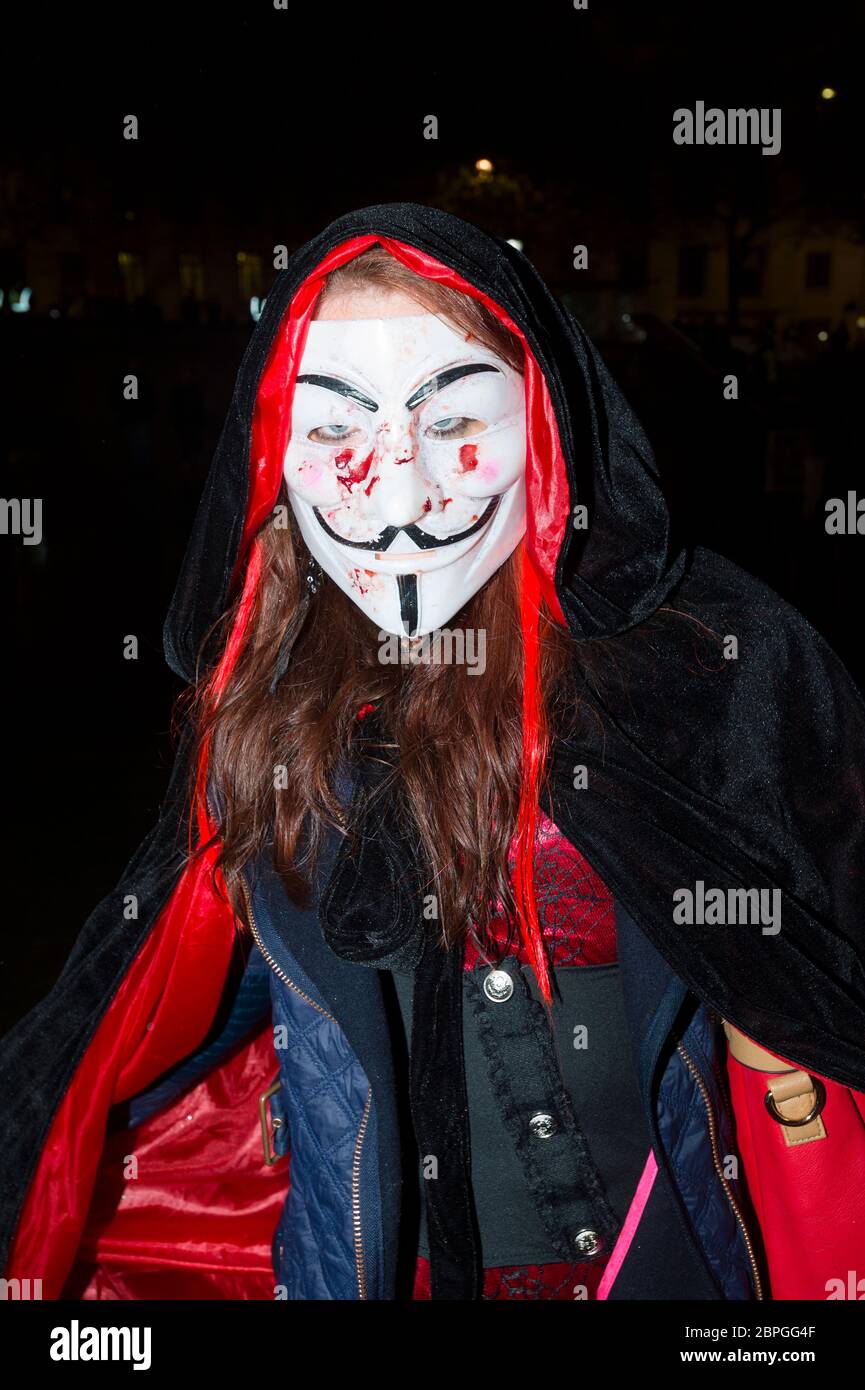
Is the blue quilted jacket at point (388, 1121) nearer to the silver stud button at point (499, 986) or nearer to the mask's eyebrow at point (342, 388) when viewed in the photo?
the silver stud button at point (499, 986)

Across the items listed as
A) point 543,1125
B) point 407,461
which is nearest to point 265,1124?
point 543,1125

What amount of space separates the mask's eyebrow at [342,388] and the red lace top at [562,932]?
1.78ft

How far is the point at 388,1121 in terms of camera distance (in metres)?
1.41

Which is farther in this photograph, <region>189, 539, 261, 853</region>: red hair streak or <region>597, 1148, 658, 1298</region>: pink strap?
<region>189, 539, 261, 853</region>: red hair streak

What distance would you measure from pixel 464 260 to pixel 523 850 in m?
0.69

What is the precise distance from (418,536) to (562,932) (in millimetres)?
517

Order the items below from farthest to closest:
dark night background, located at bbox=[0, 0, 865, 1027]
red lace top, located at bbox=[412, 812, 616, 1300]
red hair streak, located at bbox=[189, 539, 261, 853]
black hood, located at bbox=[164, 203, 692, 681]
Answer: dark night background, located at bbox=[0, 0, 865, 1027] → red hair streak, located at bbox=[189, 539, 261, 853] → red lace top, located at bbox=[412, 812, 616, 1300] → black hood, located at bbox=[164, 203, 692, 681]

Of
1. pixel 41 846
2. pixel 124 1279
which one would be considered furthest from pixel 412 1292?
pixel 41 846

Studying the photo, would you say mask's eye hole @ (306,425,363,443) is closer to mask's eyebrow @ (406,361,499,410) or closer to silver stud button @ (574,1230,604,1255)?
mask's eyebrow @ (406,361,499,410)

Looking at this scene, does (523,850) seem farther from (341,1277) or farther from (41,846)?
(41,846)

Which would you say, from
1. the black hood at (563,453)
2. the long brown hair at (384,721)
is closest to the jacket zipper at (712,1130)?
the long brown hair at (384,721)

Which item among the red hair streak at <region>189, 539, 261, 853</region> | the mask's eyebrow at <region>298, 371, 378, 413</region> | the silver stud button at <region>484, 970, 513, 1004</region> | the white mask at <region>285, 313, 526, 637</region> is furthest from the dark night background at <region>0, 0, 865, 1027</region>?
the mask's eyebrow at <region>298, 371, 378, 413</region>

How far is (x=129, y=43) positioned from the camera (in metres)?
5.83

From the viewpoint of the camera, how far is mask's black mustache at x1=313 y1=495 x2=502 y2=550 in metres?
1.41
